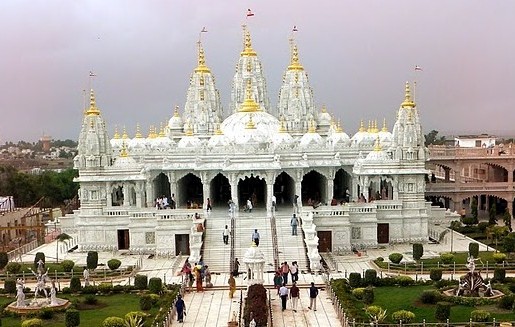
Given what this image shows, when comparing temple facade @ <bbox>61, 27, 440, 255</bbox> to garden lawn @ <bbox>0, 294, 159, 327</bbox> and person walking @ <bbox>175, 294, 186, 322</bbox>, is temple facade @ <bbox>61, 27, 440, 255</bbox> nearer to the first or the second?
garden lawn @ <bbox>0, 294, 159, 327</bbox>

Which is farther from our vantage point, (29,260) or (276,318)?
(29,260)

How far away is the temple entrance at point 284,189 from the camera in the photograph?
4369 cm

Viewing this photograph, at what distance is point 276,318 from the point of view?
22.7 metres

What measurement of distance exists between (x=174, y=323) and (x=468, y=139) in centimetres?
7659

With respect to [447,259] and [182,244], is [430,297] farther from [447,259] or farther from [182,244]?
[182,244]

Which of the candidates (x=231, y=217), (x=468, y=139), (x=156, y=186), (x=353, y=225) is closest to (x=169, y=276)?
(x=231, y=217)

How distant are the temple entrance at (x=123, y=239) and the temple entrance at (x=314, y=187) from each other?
1177 centimetres

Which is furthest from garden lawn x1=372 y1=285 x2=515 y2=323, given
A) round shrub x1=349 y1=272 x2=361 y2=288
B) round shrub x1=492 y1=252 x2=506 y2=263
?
round shrub x1=492 y1=252 x2=506 y2=263

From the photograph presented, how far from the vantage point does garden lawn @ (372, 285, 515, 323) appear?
22109mm

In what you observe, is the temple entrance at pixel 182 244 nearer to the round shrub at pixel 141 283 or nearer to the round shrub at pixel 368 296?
the round shrub at pixel 141 283

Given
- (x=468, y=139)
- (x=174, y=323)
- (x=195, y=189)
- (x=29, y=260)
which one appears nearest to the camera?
(x=174, y=323)

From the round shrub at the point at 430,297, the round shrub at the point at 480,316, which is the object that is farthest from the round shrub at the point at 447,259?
the round shrub at the point at 480,316

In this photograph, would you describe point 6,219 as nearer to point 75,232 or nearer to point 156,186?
point 75,232

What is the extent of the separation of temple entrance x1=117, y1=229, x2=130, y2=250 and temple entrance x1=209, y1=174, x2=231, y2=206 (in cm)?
809
